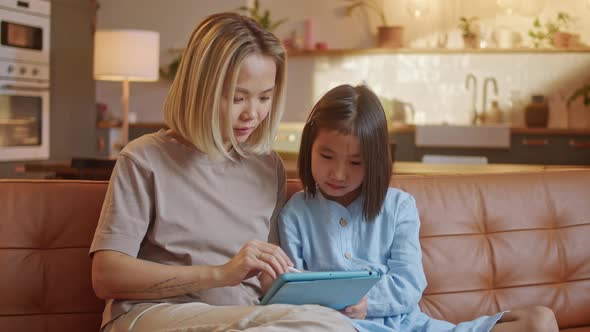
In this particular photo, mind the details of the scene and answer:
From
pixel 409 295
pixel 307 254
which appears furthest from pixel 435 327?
pixel 307 254

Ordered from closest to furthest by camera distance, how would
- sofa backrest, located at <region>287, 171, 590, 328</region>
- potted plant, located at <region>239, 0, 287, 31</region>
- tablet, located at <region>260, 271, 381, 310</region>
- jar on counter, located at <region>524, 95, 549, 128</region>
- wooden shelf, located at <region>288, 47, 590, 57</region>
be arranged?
tablet, located at <region>260, 271, 381, 310</region> → sofa backrest, located at <region>287, 171, 590, 328</region> → jar on counter, located at <region>524, 95, 549, 128</region> → wooden shelf, located at <region>288, 47, 590, 57</region> → potted plant, located at <region>239, 0, 287, 31</region>

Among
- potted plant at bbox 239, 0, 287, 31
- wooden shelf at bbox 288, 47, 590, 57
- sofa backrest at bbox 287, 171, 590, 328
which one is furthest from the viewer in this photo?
potted plant at bbox 239, 0, 287, 31

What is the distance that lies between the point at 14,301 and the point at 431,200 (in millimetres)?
Result: 1107

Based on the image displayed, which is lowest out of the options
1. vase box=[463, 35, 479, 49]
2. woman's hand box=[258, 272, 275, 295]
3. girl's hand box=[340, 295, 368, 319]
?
girl's hand box=[340, 295, 368, 319]

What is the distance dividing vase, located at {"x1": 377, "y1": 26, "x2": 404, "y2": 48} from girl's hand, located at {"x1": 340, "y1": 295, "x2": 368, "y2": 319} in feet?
17.9

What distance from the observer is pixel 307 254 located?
187 cm

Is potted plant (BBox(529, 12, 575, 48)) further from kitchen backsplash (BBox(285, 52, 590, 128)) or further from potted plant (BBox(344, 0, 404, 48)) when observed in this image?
potted plant (BBox(344, 0, 404, 48))

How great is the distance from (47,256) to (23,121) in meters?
4.49

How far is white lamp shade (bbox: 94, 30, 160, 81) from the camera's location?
5160 millimetres

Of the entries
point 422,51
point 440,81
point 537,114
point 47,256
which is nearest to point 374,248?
point 47,256

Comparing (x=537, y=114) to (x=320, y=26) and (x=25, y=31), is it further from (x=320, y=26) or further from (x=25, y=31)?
(x=25, y=31)

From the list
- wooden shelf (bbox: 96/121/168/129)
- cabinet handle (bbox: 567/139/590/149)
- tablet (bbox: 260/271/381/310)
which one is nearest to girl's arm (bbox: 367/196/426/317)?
tablet (bbox: 260/271/381/310)

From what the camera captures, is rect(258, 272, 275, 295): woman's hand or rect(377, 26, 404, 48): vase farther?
rect(377, 26, 404, 48): vase

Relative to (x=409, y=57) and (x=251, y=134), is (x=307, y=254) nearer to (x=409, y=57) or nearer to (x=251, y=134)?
(x=251, y=134)
